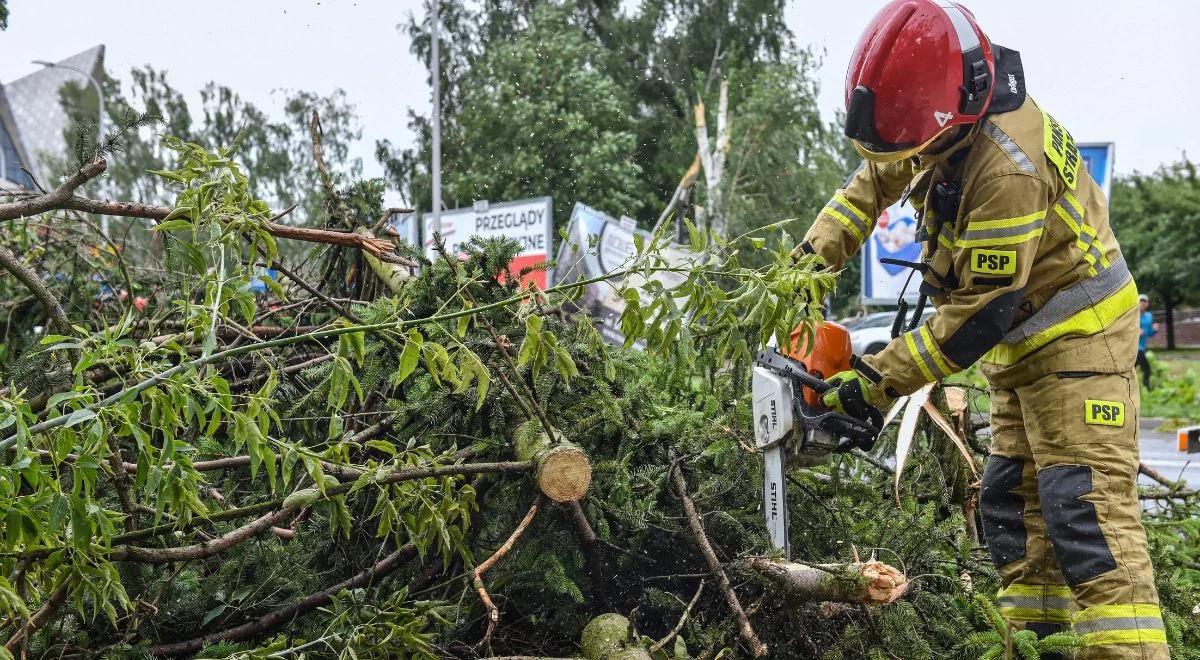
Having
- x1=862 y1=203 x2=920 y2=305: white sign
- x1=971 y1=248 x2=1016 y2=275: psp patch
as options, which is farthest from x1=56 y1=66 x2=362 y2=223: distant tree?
x1=971 y1=248 x2=1016 y2=275: psp patch

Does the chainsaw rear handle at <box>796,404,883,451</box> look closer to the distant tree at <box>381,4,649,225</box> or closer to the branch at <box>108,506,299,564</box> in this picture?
the branch at <box>108,506,299,564</box>

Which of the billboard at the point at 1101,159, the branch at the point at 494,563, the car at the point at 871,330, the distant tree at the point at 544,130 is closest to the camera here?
the branch at the point at 494,563

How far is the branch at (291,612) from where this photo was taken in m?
2.27

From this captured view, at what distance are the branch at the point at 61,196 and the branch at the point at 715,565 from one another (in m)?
1.59

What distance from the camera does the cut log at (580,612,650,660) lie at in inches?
88.0

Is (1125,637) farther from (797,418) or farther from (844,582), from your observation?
(797,418)

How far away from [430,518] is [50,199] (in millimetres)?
1111

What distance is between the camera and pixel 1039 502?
9.10 feet

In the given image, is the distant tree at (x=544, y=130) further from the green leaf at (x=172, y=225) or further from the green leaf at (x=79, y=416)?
the green leaf at (x=79, y=416)


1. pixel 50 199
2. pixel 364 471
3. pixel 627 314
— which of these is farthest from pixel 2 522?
pixel 627 314

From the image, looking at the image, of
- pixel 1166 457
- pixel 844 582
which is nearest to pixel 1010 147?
pixel 844 582

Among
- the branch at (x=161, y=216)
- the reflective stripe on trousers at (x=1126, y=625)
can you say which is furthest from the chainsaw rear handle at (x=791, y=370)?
the branch at (x=161, y=216)

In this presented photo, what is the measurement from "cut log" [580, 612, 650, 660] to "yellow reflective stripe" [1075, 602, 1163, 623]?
1.15 meters

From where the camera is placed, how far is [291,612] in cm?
235
